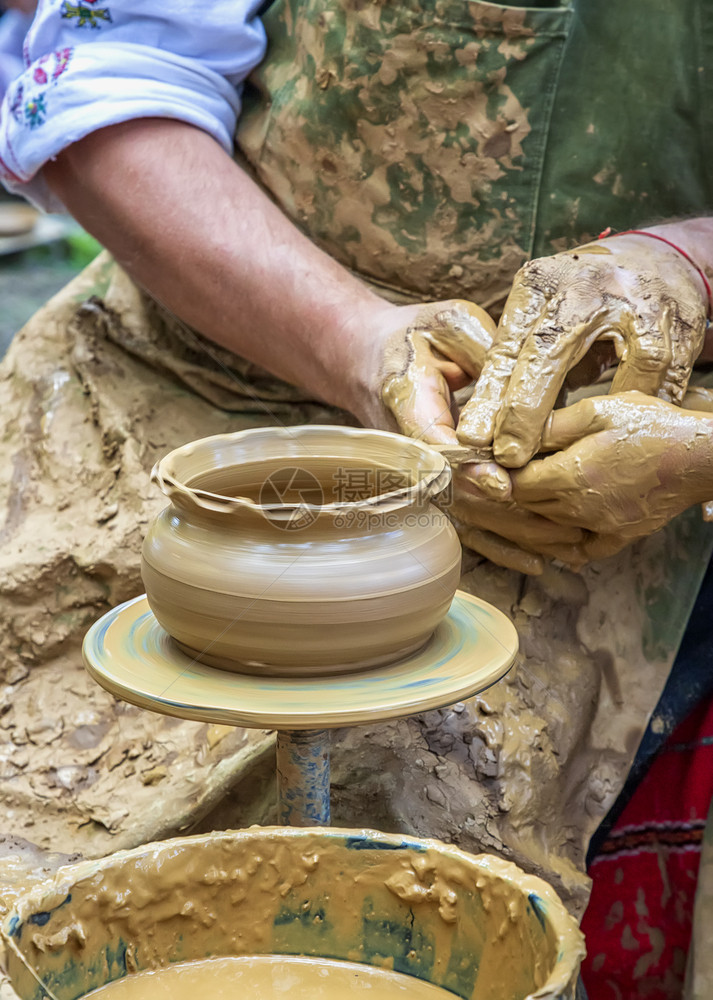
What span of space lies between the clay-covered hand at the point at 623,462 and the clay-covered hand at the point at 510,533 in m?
0.08

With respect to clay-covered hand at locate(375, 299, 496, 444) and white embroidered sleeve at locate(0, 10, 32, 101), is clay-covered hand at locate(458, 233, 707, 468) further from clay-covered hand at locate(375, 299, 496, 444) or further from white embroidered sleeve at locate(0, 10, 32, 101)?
white embroidered sleeve at locate(0, 10, 32, 101)

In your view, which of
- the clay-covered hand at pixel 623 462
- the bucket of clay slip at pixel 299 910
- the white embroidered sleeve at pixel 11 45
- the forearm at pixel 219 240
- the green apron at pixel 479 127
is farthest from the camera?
the white embroidered sleeve at pixel 11 45

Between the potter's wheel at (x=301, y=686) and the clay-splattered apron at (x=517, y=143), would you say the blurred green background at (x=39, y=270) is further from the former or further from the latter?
the potter's wheel at (x=301, y=686)

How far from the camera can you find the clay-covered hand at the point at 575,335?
4.39 feet

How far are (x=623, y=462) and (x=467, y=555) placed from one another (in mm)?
414

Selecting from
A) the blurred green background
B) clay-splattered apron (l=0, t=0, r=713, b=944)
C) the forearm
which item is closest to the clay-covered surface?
clay-splattered apron (l=0, t=0, r=713, b=944)

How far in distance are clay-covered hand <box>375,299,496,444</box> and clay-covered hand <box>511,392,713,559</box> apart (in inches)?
6.0

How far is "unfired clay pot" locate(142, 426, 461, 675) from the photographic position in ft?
3.38

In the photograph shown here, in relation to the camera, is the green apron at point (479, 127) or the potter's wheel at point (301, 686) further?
the green apron at point (479, 127)

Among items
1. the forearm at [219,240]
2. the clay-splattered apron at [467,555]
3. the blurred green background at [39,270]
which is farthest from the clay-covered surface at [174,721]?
the blurred green background at [39,270]

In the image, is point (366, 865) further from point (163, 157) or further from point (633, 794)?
point (163, 157)

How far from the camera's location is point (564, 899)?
1.43 m

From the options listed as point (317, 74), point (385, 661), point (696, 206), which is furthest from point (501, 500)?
point (317, 74)

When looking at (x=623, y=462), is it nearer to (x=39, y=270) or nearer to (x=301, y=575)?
(x=301, y=575)
